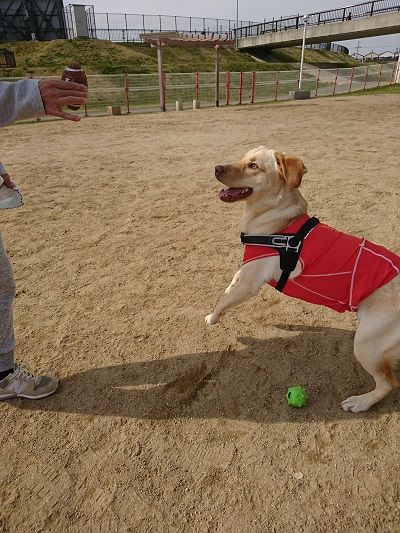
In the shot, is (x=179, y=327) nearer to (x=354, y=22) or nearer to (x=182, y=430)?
(x=182, y=430)

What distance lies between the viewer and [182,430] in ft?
7.09

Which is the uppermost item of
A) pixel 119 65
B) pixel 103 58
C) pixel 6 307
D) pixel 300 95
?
pixel 103 58

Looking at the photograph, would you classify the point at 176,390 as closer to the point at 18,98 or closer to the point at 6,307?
the point at 6,307

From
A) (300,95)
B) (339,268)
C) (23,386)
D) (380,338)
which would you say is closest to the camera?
(380,338)

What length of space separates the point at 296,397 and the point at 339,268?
90 cm

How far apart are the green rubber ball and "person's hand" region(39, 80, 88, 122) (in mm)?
2216

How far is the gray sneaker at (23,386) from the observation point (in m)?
2.30

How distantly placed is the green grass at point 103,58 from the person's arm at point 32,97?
27765 millimetres

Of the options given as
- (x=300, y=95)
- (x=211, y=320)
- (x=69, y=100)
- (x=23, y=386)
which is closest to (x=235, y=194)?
(x=211, y=320)

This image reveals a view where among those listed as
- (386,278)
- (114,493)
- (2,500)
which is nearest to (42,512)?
(2,500)

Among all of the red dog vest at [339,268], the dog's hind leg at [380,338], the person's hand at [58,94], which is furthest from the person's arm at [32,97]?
the dog's hind leg at [380,338]

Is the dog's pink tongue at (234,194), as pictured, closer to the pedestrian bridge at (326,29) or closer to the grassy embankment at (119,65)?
the grassy embankment at (119,65)

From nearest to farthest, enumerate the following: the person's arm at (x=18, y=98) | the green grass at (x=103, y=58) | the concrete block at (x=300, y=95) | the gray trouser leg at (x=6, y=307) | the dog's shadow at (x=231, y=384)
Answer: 1. the person's arm at (x=18, y=98)
2. the gray trouser leg at (x=6, y=307)
3. the dog's shadow at (x=231, y=384)
4. the concrete block at (x=300, y=95)
5. the green grass at (x=103, y=58)

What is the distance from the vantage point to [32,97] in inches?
68.8
